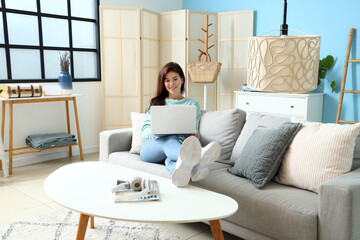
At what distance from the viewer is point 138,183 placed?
Result: 1.74 metres

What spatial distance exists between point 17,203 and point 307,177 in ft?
7.11

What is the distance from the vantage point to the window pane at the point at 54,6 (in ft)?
12.7

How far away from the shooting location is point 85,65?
4324 mm

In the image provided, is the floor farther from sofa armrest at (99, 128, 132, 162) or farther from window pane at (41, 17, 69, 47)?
window pane at (41, 17, 69, 47)

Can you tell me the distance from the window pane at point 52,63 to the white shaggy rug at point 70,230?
2118mm

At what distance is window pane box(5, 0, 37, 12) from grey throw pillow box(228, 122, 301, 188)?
9.90 feet

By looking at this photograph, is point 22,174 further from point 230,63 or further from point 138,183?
point 230,63

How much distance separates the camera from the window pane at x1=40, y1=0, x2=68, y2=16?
388cm

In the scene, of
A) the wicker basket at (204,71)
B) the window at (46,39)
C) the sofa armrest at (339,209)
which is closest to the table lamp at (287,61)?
the sofa armrest at (339,209)

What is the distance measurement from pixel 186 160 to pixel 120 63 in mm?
2740

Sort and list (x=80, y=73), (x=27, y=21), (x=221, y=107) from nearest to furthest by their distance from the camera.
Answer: (x=27, y=21) < (x=80, y=73) < (x=221, y=107)

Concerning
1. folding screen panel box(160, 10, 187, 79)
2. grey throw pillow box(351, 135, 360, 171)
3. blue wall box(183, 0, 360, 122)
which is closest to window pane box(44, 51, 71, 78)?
folding screen panel box(160, 10, 187, 79)

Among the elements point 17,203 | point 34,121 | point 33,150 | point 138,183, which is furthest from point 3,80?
point 138,183

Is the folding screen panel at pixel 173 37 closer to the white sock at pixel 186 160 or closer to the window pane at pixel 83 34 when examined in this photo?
the window pane at pixel 83 34
